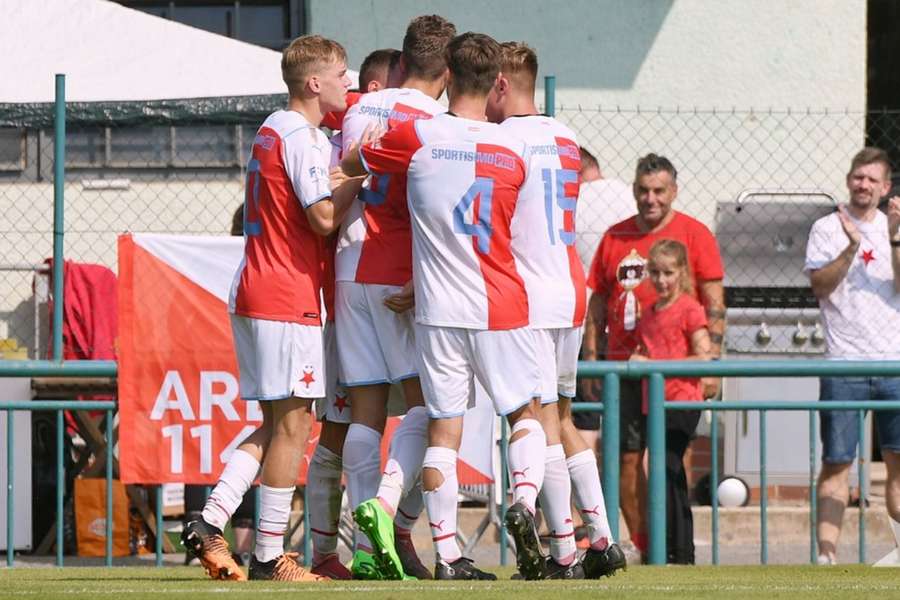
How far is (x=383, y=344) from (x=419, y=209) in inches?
23.5

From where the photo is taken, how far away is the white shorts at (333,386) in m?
7.07

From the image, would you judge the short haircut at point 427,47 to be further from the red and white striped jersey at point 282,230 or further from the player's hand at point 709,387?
the player's hand at point 709,387

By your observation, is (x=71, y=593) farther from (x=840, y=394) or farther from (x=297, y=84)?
(x=840, y=394)

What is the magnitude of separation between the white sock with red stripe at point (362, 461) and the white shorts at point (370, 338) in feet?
0.64

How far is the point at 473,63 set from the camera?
21.6 feet

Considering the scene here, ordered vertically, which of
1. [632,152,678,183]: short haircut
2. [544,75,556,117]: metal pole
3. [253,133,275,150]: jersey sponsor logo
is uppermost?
[544,75,556,117]: metal pole

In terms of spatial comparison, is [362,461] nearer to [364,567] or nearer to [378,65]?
[364,567]

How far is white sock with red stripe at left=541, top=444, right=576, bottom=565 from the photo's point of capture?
691 cm

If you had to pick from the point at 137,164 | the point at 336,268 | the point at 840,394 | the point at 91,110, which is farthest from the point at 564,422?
the point at 137,164

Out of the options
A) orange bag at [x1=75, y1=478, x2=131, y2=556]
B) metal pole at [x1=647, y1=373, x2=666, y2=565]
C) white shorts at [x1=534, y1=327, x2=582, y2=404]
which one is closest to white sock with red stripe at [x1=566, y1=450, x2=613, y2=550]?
white shorts at [x1=534, y1=327, x2=582, y2=404]

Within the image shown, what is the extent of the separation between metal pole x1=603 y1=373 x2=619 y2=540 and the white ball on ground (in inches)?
110

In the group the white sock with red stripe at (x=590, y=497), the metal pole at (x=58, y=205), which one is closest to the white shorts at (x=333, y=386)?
the white sock with red stripe at (x=590, y=497)

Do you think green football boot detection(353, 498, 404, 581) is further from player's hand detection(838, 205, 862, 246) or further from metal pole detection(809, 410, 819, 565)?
player's hand detection(838, 205, 862, 246)

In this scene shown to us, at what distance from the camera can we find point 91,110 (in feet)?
35.1
